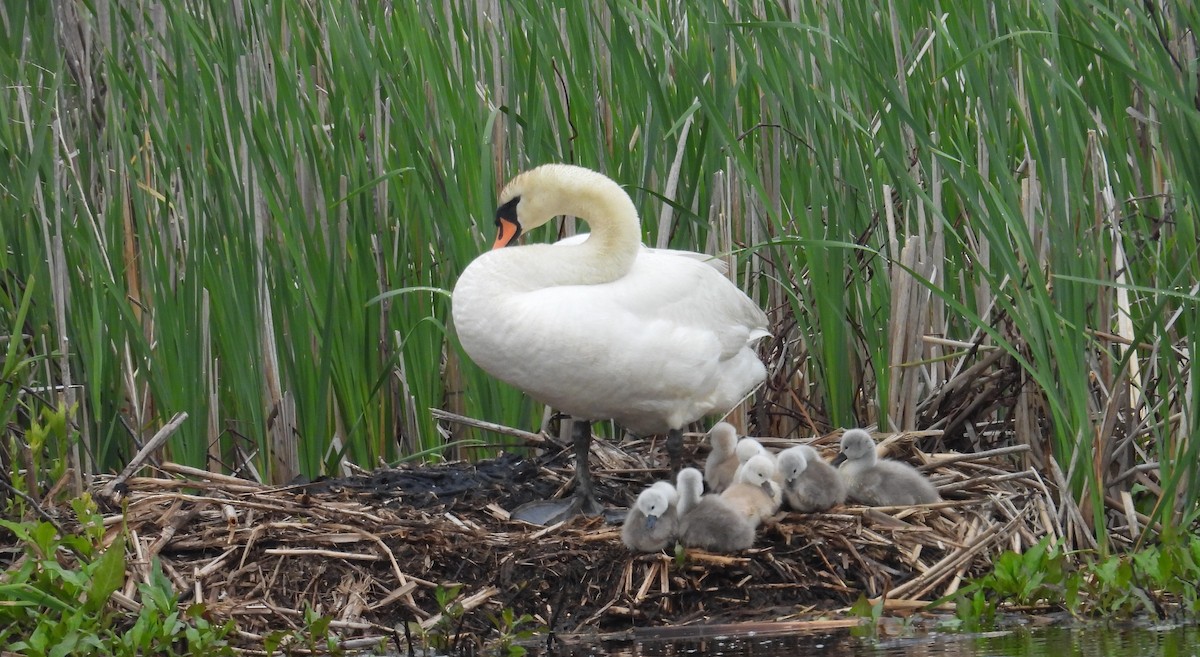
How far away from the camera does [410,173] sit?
5.84 metres

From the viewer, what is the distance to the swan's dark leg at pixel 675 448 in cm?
563

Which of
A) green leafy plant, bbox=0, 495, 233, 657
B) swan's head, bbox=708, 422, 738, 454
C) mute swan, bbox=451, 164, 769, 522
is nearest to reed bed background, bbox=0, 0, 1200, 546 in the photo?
mute swan, bbox=451, 164, 769, 522

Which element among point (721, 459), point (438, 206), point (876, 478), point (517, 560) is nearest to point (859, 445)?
point (876, 478)

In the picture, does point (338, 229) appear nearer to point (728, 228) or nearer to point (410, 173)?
point (410, 173)

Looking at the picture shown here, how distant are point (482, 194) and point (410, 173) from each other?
0.29m

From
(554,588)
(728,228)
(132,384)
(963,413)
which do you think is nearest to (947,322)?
(963,413)

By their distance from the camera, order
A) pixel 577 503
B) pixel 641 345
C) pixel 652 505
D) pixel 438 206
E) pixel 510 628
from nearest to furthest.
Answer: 1. pixel 510 628
2. pixel 652 505
3. pixel 641 345
4. pixel 577 503
5. pixel 438 206

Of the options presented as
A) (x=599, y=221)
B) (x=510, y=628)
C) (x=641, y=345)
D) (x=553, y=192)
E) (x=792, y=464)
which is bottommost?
(x=510, y=628)

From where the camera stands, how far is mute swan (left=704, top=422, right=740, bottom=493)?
218 inches

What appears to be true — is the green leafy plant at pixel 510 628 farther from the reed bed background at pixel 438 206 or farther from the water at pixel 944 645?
the reed bed background at pixel 438 206

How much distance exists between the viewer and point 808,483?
507 centimetres

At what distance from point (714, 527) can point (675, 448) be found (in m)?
1.00

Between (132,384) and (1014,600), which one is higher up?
(132,384)

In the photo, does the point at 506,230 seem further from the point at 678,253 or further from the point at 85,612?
the point at 85,612
